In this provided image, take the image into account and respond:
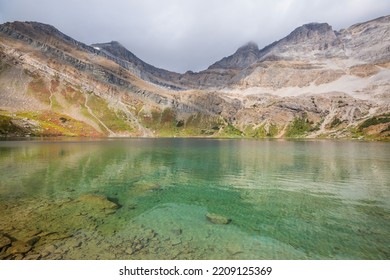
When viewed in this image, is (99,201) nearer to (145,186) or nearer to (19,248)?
(145,186)

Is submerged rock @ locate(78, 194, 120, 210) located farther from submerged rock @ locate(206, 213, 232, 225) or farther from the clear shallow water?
submerged rock @ locate(206, 213, 232, 225)

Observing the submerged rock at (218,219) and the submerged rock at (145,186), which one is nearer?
the submerged rock at (218,219)

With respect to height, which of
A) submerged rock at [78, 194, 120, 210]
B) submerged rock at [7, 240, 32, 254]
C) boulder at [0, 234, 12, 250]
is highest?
submerged rock at [7, 240, 32, 254]

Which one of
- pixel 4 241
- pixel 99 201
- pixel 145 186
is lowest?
pixel 145 186

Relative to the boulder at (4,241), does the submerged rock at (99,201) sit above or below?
below

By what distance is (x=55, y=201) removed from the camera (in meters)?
35.1

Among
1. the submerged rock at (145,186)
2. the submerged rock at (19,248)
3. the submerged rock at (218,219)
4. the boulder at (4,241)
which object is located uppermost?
the submerged rock at (19,248)

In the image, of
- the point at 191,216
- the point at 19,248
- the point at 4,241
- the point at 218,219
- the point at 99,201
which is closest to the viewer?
the point at 19,248

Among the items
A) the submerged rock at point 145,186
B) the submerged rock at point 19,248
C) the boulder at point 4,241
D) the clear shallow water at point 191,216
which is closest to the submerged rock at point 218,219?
the clear shallow water at point 191,216

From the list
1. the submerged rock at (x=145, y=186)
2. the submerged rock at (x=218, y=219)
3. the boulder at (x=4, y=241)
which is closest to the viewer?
the boulder at (x=4, y=241)

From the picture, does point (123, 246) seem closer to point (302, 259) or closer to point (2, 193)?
point (302, 259)

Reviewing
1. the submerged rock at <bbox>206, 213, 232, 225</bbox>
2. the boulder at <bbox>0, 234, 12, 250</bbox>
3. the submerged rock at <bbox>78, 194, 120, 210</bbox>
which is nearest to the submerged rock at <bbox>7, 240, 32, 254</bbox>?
the boulder at <bbox>0, 234, 12, 250</bbox>

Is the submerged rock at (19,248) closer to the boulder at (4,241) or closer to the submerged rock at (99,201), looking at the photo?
the boulder at (4,241)

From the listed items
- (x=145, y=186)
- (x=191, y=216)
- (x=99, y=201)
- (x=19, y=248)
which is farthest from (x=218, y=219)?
(x=145, y=186)
